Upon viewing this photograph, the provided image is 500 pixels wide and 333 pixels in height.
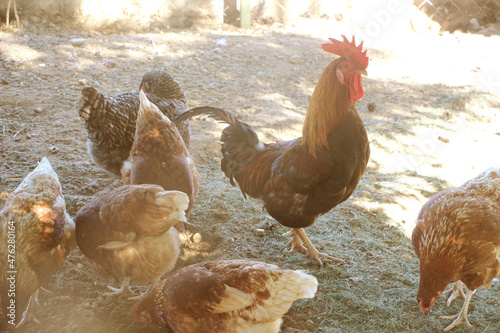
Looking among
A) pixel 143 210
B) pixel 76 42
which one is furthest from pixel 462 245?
pixel 76 42

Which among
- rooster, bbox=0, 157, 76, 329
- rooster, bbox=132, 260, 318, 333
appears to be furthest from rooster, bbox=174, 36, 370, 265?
rooster, bbox=0, 157, 76, 329

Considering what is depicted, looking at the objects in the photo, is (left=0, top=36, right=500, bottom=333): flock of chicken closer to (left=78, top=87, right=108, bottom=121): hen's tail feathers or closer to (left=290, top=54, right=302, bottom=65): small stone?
(left=78, top=87, right=108, bottom=121): hen's tail feathers

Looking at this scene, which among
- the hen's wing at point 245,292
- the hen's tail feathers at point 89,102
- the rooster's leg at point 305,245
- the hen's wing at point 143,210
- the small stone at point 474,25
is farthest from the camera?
the small stone at point 474,25

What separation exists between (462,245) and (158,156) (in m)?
2.52

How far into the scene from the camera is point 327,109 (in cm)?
346

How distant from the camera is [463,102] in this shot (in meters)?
7.39

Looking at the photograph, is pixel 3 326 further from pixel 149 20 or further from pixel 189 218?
pixel 149 20

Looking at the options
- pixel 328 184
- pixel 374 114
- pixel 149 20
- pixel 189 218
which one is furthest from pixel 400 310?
pixel 149 20

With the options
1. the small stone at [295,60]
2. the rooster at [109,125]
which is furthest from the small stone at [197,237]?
the small stone at [295,60]

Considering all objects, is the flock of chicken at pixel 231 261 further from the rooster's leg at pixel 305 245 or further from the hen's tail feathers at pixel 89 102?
the hen's tail feathers at pixel 89 102

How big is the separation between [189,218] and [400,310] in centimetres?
220

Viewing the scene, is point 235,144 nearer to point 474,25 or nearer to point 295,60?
point 295,60

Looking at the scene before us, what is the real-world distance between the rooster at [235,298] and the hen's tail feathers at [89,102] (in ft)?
7.45

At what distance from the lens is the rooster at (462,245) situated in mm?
3041
